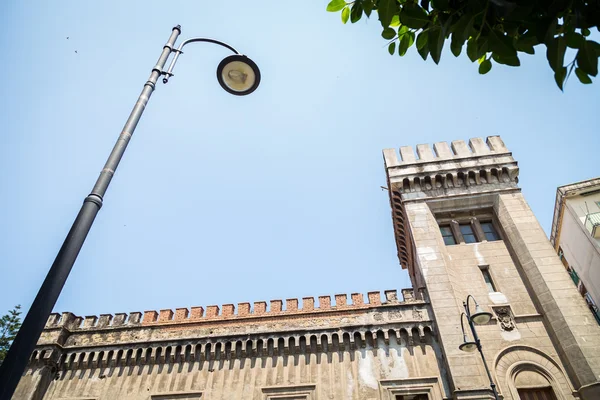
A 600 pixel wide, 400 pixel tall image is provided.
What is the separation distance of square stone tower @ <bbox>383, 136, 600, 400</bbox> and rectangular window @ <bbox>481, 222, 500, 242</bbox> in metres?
0.05

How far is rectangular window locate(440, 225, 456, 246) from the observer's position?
1655 centimetres

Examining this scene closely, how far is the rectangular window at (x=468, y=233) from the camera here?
651 inches

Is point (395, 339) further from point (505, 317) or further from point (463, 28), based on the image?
point (463, 28)

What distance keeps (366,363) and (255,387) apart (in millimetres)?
4159

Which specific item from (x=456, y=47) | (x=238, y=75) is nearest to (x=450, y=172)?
(x=238, y=75)

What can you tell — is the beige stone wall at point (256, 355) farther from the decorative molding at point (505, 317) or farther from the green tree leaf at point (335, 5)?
the green tree leaf at point (335, 5)

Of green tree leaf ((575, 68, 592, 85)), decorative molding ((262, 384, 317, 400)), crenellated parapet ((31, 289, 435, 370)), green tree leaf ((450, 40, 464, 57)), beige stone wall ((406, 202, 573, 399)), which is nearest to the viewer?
green tree leaf ((575, 68, 592, 85))

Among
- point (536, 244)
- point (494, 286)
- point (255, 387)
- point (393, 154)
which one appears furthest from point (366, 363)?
point (393, 154)

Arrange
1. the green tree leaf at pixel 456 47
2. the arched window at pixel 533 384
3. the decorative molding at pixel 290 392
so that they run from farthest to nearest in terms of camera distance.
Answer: the decorative molding at pixel 290 392 → the arched window at pixel 533 384 → the green tree leaf at pixel 456 47

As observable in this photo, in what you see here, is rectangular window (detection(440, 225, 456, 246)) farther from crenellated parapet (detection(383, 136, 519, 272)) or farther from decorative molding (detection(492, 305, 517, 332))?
decorative molding (detection(492, 305, 517, 332))

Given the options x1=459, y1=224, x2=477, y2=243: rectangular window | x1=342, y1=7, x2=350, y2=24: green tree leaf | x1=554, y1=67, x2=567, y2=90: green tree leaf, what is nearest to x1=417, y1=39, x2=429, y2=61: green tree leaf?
x1=342, y1=7, x2=350, y2=24: green tree leaf

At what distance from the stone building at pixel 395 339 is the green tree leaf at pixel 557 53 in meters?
11.9

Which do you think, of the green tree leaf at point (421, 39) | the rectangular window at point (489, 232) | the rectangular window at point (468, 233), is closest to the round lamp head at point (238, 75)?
the green tree leaf at point (421, 39)

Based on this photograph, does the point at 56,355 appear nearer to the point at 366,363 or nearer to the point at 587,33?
the point at 366,363
